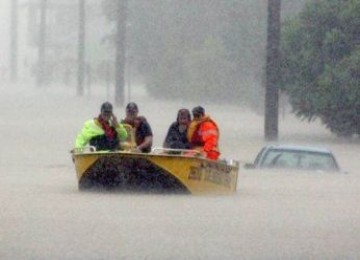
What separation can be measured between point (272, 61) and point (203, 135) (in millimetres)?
18801

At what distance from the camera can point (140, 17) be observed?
7938cm

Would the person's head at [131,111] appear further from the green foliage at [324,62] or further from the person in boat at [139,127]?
the green foliage at [324,62]

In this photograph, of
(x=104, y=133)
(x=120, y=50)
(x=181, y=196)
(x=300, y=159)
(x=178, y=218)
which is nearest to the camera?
(x=178, y=218)

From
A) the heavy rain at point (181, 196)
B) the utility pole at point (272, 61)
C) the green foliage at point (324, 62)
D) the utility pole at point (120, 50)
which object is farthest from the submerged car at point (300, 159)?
the utility pole at point (120, 50)

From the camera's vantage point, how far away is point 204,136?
23844 millimetres

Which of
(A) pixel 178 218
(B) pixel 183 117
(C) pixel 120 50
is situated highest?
(C) pixel 120 50

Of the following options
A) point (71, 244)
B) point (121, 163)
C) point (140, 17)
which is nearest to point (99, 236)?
point (71, 244)

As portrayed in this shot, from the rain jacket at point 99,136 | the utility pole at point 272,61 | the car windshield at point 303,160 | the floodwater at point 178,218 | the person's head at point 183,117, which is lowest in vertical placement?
the floodwater at point 178,218

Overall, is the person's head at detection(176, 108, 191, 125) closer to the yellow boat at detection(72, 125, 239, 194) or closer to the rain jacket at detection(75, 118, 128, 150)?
the yellow boat at detection(72, 125, 239, 194)

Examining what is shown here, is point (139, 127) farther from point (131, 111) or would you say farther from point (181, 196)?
point (181, 196)

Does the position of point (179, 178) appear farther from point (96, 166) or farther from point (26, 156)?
point (26, 156)

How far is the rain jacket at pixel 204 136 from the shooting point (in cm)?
2358

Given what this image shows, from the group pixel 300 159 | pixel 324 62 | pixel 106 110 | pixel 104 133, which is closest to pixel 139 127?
pixel 104 133

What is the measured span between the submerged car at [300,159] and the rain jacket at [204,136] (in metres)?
5.06
